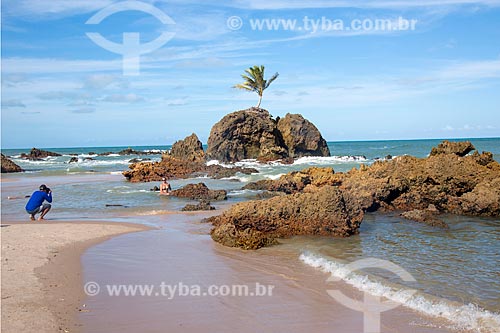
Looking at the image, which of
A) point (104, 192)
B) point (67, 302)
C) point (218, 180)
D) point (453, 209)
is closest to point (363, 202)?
point (453, 209)

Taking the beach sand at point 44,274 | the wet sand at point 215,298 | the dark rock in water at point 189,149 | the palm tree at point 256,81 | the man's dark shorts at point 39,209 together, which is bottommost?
the wet sand at point 215,298

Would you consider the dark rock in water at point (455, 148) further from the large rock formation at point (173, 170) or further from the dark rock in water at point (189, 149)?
the dark rock in water at point (189, 149)

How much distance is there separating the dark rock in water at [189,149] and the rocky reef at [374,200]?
2235cm

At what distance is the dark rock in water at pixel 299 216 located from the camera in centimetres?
988

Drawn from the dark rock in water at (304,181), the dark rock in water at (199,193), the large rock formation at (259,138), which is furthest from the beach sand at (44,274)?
the large rock formation at (259,138)

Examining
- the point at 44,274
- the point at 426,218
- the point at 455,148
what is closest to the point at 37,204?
the point at 44,274

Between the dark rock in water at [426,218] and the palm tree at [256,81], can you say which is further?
the palm tree at [256,81]

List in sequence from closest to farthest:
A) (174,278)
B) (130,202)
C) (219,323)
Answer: (219,323) < (174,278) < (130,202)

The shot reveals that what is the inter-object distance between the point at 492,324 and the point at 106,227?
8.78 meters

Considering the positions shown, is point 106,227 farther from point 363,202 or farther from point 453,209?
point 453,209

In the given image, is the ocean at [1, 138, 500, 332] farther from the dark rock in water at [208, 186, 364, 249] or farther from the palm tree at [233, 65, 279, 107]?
the palm tree at [233, 65, 279, 107]

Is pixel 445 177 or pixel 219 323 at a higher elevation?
pixel 445 177

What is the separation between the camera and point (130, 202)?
17234mm

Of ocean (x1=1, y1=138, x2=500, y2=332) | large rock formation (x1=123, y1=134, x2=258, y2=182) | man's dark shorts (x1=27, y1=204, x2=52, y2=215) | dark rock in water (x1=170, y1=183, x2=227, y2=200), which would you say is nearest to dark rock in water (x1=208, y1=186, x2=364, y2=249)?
ocean (x1=1, y1=138, x2=500, y2=332)
